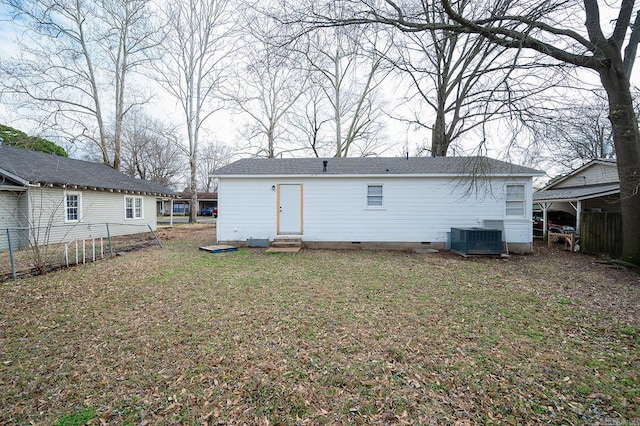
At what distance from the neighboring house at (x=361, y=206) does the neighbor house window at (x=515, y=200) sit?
0.03m

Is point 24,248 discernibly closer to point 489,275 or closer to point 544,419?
point 544,419

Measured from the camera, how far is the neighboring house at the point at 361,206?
396 inches

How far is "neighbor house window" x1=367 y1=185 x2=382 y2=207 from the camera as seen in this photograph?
410 inches

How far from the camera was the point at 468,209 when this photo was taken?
10.1m

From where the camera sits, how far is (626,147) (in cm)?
708

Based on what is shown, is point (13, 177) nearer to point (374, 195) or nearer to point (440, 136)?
point (374, 195)

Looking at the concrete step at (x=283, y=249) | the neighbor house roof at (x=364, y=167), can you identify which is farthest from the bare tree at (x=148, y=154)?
the concrete step at (x=283, y=249)

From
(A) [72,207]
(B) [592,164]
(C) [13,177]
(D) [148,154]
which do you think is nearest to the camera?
(C) [13,177]

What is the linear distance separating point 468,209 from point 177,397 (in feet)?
34.6

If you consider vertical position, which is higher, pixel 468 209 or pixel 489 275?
pixel 468 209

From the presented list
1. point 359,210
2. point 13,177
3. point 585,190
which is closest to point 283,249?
point 359,210

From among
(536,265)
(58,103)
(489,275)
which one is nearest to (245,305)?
(489,275)

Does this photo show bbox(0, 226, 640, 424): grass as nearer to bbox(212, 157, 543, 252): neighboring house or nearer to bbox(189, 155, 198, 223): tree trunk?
bbox(212, 157, 543, 252): neighboring house

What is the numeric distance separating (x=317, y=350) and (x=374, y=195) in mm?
7853
